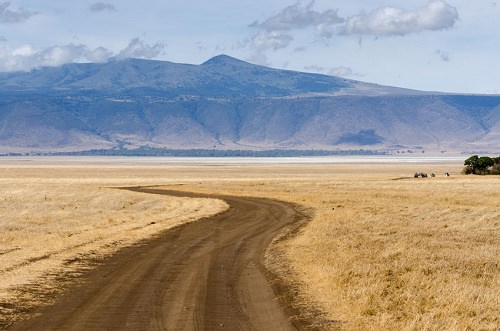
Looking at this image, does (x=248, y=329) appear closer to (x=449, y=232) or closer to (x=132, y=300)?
(x=132, y=300)

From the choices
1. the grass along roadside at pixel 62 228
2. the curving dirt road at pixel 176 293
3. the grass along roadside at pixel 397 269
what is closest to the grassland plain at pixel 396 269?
the grass along roadside at pixel 397 269

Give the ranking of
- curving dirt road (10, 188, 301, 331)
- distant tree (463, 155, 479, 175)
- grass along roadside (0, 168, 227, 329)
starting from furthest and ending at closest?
distant tree (463, 155, 479, 175), grass along roadside (0, 168, 227, 329), curving dirt road (10, 188, 301, 331)

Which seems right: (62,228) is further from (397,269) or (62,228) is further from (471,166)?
(471,166)

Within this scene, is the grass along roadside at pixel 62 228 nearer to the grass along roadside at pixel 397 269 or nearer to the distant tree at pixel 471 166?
the grass along roadside at pixel 397 269

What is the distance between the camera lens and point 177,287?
58.7 feet

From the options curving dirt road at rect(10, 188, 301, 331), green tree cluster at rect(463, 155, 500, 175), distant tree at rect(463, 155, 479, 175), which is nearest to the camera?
curving dirt road at rect(10, 188, 301, 331)

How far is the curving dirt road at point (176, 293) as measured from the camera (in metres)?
14.1

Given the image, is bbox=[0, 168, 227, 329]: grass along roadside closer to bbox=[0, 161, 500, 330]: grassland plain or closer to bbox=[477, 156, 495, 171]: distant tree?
bbox=[0, 161, 500, 330]: grassland plain

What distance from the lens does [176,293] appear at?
1708 cm

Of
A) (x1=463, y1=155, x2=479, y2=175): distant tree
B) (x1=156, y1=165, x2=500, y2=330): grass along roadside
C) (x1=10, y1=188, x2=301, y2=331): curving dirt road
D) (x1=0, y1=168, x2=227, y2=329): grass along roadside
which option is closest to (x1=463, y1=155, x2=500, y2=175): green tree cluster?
(x1=463, y1=155, x2=479, y2=175): distant tree

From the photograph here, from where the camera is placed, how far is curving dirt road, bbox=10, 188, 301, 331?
14094mm

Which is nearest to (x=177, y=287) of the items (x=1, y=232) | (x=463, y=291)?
(x=463, y=291)

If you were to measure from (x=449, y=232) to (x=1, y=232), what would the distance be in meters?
20.3

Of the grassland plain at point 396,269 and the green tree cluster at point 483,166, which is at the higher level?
the green tree cluster at point 483,166
